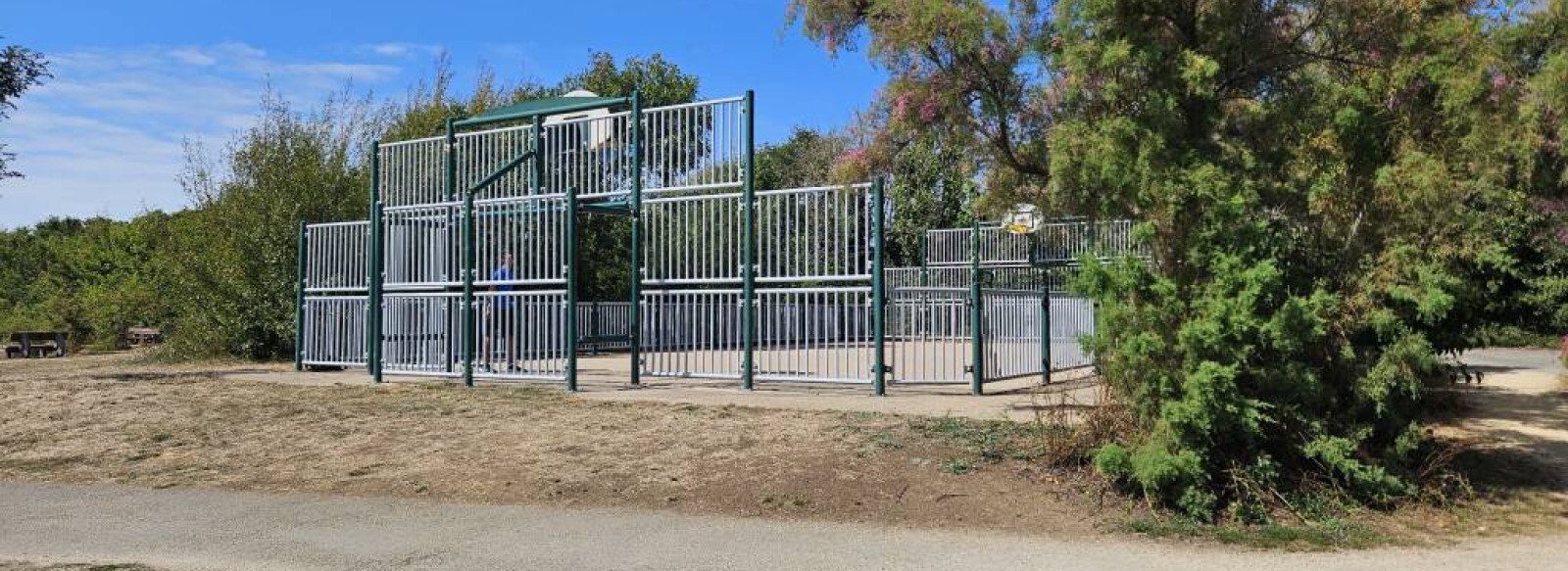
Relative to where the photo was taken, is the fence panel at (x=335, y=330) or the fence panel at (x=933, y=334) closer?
the fence panel at (x=933, y=334)

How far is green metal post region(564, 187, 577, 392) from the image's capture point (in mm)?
13781

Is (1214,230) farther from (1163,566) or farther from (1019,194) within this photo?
(1019,194)

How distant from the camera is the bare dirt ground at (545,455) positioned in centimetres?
781

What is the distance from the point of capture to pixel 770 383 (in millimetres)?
14508

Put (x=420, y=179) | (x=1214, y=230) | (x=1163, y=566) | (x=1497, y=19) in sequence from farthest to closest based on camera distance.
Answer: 1. (x=420, y=179)
2. (x=1497, y=19)
3. (x=1214, y=230)
4. (x=1163, y=566)

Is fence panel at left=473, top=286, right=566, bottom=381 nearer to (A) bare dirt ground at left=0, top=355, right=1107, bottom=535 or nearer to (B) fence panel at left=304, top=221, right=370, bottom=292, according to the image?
(A) bare dirt ground at left=0, top=355, right=1107, bottom=535

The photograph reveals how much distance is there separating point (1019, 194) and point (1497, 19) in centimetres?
478

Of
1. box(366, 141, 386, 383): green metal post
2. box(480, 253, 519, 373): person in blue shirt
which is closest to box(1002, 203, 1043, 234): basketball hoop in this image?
box(480, 253, 519, 373): person in blue shirt

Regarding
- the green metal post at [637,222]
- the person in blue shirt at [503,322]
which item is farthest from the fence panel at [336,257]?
the green metal post at [637,222]

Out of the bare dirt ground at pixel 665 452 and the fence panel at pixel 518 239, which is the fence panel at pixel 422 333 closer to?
the fence panel at pixel 518 239

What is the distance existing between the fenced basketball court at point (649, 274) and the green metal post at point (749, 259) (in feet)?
0.10

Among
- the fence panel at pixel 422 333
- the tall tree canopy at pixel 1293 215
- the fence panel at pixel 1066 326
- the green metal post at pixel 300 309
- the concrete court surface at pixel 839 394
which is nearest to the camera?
Answer: the tall tree canopy at pixel 1293 215

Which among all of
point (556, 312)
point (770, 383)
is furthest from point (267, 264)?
point (770, 383)

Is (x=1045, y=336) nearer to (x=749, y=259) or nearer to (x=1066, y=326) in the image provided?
(x=1066, y=326)
